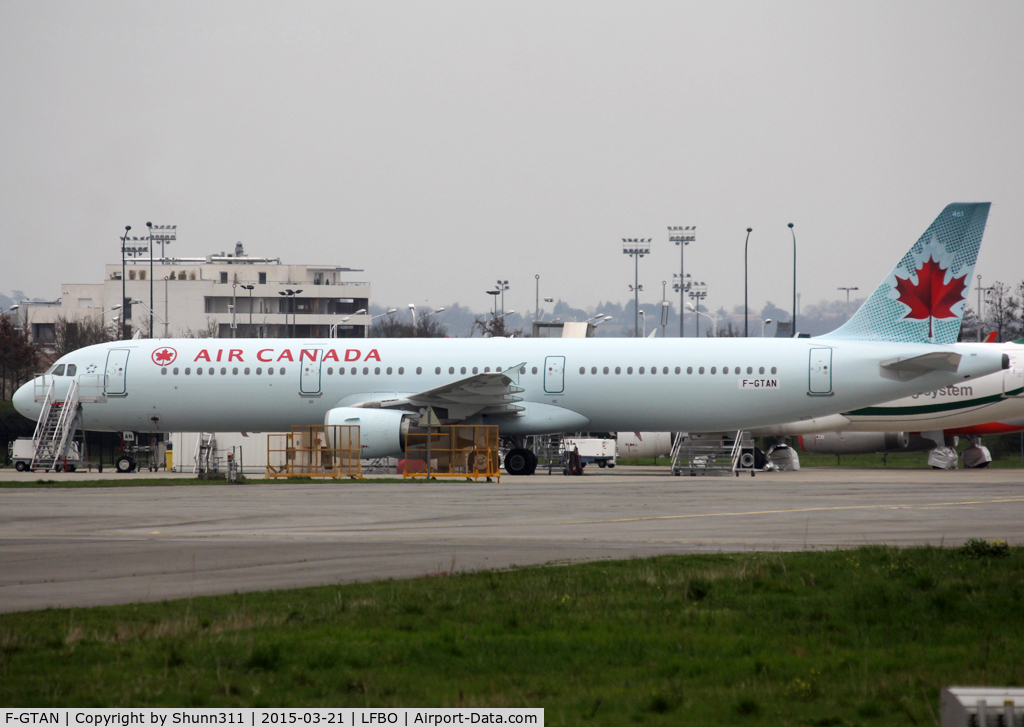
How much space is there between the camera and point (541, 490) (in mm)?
26000

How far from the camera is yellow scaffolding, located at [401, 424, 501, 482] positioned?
3278 centimetres

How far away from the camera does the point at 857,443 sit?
52.2 meters

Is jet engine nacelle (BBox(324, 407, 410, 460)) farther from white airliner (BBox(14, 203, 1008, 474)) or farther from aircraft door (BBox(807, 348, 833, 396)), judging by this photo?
aircraft door (BBox(807, 348, 833, 396))

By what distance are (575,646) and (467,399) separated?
25993 millimetres

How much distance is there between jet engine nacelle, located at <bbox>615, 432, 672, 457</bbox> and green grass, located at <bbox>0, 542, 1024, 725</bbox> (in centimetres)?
4046

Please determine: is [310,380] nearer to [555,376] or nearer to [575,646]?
[555,376]

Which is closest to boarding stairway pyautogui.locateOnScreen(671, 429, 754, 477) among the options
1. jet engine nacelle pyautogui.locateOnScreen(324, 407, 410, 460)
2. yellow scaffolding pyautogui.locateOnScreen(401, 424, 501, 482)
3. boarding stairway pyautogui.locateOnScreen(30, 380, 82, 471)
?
yellow scaffolding pyautogui.locateOnScreen(401, 424, 501, 482)

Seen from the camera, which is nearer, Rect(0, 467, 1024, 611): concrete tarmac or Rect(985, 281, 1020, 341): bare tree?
Rect(0, 467, 1024, 611): concrete tarmac

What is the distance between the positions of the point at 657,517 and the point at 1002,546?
23.2 feet

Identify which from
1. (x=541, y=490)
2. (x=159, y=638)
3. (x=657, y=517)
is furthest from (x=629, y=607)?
(x=541, y=490)

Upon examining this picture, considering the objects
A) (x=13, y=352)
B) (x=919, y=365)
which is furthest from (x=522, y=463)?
(x=13, y=352)

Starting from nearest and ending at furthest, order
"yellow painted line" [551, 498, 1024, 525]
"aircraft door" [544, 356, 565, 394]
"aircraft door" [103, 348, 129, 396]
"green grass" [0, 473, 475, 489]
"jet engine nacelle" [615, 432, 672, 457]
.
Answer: "yellow painted line" [551, 498, 1024, 525] → "green grass" [0, 473, 475, 489] → "aircraft door" [544, 356, 565, 394] → "aircraft door" [103, 348, 129, 396] → "jet engine nacelle" [615, 432, 672, 457]
